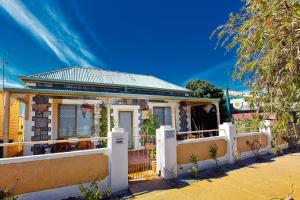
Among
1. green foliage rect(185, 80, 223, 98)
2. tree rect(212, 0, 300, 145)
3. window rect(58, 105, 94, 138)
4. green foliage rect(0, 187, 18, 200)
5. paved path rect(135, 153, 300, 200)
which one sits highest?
green foliage rect(185, 80, 223, 98)

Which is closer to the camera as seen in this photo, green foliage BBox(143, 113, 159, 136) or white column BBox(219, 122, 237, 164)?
white column BBox(219, 122, 237, 164)

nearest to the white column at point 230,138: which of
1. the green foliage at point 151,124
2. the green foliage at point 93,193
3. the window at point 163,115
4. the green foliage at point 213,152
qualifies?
the green foliage at point 213,152

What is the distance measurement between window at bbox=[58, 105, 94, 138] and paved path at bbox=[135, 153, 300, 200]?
6037 mm

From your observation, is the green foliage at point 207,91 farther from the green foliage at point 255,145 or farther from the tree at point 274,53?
the tree at point 274,53

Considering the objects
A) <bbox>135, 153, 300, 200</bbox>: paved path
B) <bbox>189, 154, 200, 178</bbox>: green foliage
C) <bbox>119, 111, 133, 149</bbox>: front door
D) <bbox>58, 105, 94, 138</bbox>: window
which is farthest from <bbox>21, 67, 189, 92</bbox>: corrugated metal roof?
<bbox>135, 153, 300, 200</bbox>: paved path

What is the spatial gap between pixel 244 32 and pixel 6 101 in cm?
799

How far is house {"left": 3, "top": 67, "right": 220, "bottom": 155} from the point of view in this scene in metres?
8.95

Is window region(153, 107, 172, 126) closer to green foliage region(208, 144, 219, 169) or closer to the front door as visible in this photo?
the front door

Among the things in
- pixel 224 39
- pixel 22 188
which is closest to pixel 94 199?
pixel 22 188

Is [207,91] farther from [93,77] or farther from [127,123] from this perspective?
[93,77]

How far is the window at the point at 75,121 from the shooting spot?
9844 millimetres

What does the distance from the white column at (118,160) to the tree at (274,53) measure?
11.2ft

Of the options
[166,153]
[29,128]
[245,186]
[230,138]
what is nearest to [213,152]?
[230,138]

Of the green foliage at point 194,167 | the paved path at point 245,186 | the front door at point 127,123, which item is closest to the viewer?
the paved path at point 245,186
